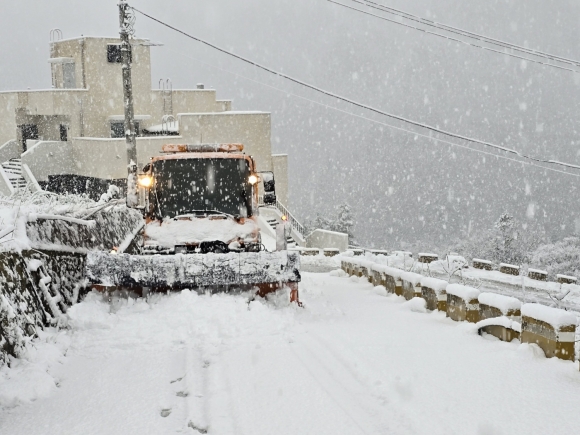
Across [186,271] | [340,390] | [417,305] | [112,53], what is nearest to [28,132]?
[112,53]

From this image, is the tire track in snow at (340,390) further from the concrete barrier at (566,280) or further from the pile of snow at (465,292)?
the concrete barrier at (566,280)

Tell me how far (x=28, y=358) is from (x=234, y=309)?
2910 millimetres

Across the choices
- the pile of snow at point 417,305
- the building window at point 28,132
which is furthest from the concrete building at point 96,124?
the pile of snow at point 417,305

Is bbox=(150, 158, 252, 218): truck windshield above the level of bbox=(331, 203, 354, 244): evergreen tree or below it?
above

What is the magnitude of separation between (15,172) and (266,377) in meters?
34.5

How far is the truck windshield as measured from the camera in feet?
36.1

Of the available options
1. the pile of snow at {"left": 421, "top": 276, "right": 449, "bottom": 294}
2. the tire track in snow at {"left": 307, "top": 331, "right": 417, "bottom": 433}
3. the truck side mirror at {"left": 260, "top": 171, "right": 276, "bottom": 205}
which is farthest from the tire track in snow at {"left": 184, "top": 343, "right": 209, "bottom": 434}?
the pile of snow at {"left": 421, "top": 276, "right": 449, "bottom": 294}

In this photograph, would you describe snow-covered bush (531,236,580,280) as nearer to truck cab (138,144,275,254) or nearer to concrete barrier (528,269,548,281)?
concrete barrier (528,269,548,281)

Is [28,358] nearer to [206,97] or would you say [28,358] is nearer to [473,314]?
[473,314]

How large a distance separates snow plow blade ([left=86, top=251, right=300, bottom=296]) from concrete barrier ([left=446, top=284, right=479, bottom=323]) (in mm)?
2792

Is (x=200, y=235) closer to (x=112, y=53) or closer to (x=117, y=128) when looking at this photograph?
(x=117, y=128)

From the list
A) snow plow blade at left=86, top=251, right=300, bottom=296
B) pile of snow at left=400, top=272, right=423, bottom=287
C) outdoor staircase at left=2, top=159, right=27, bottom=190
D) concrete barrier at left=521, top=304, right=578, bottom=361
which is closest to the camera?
concrete barrier at left=521, top=304, right=578, bottom=361

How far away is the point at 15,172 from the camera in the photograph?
1442 inches

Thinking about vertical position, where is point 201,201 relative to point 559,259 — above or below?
above
